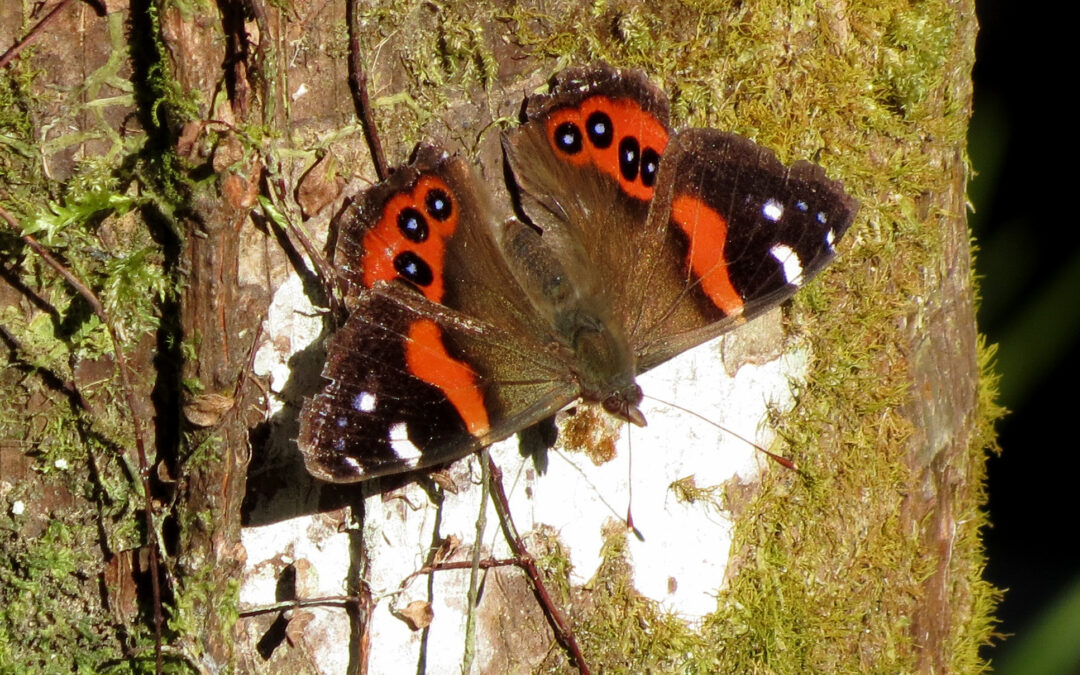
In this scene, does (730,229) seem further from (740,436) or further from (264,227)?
(264,227)

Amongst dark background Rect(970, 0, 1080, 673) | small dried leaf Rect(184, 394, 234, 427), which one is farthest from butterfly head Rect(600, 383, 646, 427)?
dark background Rect(970, 0, 1080, 673)

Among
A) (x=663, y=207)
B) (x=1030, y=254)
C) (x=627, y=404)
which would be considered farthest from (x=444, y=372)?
(x=1030, y=254)

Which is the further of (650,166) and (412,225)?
(650,166)

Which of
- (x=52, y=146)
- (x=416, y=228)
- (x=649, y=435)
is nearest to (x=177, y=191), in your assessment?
(x=52, y=146)

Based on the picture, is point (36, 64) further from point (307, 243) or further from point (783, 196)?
point (783, 196)

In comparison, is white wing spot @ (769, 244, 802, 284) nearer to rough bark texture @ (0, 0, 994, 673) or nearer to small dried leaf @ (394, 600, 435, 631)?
rough bark texture @ (0, 0, 994, 673)

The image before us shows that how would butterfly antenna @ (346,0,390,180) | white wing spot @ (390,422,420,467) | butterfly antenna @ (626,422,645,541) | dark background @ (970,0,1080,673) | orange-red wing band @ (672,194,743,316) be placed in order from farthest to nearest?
dark background @ (970,0,1080,673), orange-red wing band @ (672,194,743,316), butterfly antenna @ (626,422,645,541), butterfly antenna @ (346,0,390,180), white wing spot @ (390,422,420,467)
